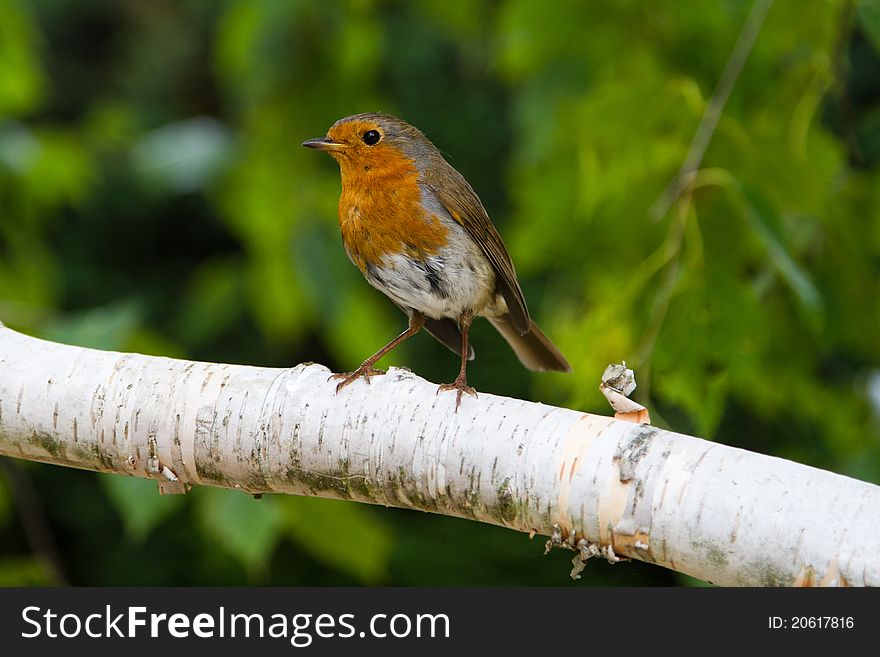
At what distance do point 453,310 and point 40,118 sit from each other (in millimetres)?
5711

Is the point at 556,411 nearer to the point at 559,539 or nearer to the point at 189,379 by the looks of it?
the point at 559,539

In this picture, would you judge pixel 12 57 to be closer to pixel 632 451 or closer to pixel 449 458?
pixel 449 458

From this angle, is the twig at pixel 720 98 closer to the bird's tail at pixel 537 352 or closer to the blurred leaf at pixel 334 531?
the bird's tail at pixel 537 352

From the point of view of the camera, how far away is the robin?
269cm

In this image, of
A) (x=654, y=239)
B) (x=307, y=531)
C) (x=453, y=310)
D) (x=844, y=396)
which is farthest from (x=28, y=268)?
(x=844, y=396)

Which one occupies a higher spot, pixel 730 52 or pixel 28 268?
pixel 28 268

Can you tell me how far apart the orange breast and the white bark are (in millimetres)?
674

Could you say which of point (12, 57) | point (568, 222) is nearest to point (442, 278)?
point (568, 222)

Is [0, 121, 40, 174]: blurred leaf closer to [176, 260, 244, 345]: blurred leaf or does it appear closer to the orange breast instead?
[176, 260, 244, 345]: blurred leaf

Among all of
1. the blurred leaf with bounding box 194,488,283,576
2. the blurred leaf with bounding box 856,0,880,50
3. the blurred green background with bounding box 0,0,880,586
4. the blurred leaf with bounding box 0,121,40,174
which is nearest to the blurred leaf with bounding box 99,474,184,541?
the blurred green background with bounding box 0,0,880,586

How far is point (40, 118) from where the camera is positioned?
7578 millimetres

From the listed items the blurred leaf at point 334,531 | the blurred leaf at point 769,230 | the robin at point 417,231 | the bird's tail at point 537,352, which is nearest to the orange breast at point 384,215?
the robin at point 417,231

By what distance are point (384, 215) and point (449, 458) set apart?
0.94m

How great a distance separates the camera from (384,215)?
2.69m
